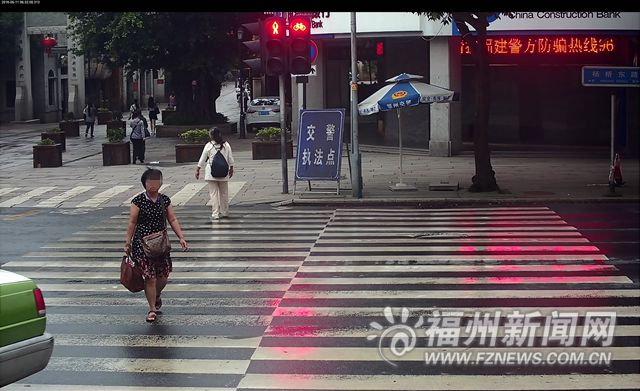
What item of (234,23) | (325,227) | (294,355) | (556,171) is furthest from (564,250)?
(234,23)

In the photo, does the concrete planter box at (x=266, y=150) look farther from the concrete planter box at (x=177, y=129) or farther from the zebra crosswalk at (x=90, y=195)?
the concrete planter box at (x=177, y=129)

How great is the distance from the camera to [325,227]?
58.1ft

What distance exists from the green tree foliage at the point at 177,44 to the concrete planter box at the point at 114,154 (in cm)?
960

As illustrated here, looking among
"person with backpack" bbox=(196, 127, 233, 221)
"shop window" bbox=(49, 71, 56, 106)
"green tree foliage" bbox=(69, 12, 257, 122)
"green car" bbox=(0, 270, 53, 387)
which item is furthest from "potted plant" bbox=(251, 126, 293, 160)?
"shop window" bbox=(49, 71, 56, 106)

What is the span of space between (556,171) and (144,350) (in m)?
19.7

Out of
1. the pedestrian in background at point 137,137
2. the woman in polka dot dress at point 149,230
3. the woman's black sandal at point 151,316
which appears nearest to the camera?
the woman's black sandal at point 151,316

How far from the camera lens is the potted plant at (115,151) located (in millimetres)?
30656

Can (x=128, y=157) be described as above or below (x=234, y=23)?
below

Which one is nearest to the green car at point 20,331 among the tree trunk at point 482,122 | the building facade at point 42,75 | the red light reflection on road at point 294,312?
the red light reflection on road at point 294,312

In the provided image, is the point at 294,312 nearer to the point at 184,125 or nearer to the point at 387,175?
the point at 387,175

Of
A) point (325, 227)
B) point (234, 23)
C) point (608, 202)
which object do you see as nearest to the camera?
point (325, 227)

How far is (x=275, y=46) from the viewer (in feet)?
70.6

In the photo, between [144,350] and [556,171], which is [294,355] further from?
[556,171]

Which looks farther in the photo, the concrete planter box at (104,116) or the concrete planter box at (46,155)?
the concrete planter box at (104,116)
